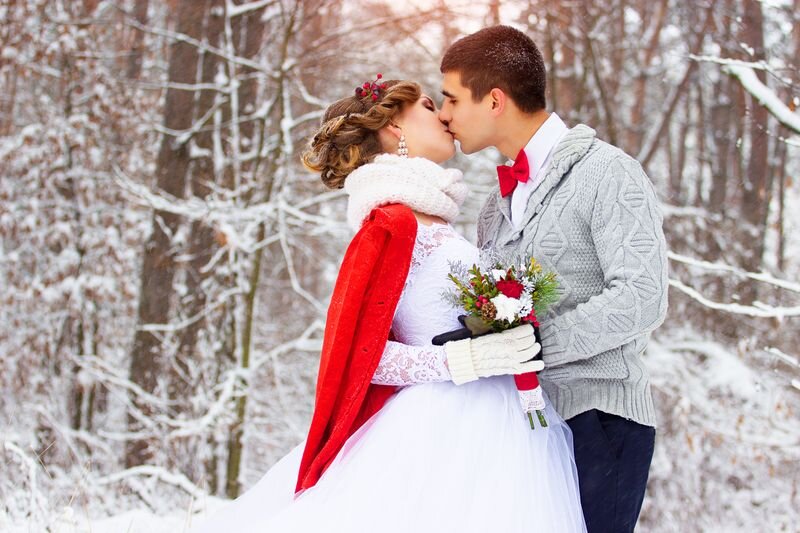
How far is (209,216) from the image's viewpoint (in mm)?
7551

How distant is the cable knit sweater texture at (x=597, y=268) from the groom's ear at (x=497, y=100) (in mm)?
267

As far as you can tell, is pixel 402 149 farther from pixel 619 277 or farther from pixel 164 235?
pixel 164 235

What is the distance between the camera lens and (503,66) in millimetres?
2824

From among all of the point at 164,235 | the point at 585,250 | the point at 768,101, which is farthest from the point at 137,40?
the point at 585,250

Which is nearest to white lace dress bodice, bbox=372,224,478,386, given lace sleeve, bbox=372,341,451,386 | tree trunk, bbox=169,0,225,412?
lace sleeve, bbox=372,341,451,386

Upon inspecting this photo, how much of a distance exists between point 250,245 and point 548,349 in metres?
5.51

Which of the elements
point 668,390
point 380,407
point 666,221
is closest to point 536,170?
point 380,407

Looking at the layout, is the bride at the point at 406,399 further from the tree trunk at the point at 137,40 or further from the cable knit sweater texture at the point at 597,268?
the tree trunk at the point at 137,40

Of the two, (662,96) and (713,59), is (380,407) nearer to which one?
(713,59)

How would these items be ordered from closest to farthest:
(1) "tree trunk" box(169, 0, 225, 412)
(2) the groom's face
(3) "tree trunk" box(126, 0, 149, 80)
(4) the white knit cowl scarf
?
(4) the white knit cowl scarf < (2) the groom's face < (1) "tree trunk" box(169, 0, 225, 412) < (3) "tree trunk" box(126, 0, 149, 80)

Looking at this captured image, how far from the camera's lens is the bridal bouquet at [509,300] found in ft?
7.71

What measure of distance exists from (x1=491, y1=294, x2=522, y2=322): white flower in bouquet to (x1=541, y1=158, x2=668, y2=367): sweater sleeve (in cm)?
22

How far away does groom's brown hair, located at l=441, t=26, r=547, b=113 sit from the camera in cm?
283

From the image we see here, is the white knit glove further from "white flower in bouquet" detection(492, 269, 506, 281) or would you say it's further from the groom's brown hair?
the groom's brown hair
